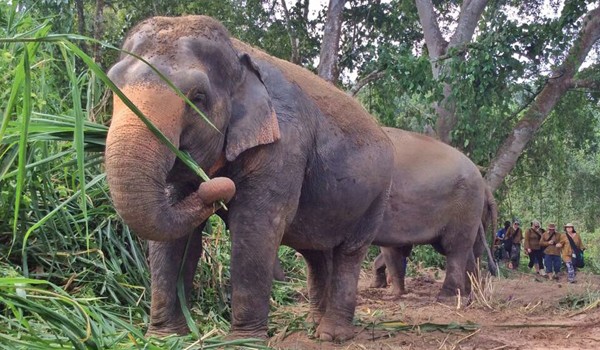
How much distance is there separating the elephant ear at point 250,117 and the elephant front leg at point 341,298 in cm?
150

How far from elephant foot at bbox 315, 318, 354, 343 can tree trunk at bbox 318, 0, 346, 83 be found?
742 cm

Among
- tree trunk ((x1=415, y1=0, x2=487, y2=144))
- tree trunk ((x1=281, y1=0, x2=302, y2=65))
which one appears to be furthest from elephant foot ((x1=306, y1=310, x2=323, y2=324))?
tree trunk ((x1=281, y1=0, x2=302, y2=65))

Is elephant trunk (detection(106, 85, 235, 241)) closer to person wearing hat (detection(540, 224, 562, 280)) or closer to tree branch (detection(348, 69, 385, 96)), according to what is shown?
tree branch (detection(348, 69, 385, 96))

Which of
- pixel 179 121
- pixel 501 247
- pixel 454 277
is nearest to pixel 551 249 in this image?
pixel 501 247

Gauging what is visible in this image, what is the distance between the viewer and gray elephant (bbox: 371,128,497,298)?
886 centimetres

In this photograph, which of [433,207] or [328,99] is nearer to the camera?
[328,99]

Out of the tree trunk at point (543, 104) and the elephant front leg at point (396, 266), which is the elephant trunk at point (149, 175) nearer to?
the elephant front leg at point (396, 266)

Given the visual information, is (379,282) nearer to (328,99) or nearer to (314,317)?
(314,317)

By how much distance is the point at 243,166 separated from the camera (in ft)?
15.3

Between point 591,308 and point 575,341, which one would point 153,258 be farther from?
point 591,308

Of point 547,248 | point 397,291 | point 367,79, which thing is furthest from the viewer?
point 547,248

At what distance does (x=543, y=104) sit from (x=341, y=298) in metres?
8.64

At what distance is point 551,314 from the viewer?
7570 mm

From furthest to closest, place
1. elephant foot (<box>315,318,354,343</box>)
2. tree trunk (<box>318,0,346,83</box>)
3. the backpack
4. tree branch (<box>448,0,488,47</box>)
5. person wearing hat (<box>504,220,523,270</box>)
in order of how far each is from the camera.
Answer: person wearing hat (<box>504,220,523,270</box>) < the backpack < tree branch (<box>448,0,488,47</box>) < tree trunk (<box>318,0,346,83</box>) < elephant foot (<box>315,318,354,343</box>)
